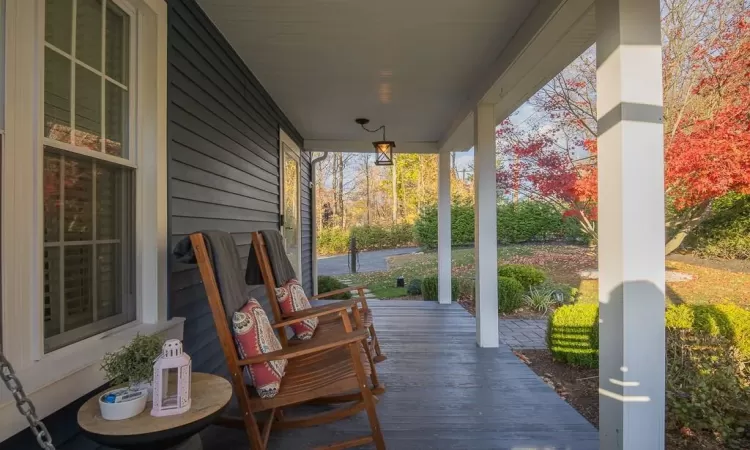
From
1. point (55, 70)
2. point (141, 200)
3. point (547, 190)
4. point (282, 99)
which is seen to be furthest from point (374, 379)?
point (547, 190)

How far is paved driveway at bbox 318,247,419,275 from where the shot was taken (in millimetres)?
11516

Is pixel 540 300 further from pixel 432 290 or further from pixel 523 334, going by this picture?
pixel 523 334

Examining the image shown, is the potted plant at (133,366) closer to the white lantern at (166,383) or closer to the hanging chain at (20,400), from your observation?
the white lantern at (166,383)

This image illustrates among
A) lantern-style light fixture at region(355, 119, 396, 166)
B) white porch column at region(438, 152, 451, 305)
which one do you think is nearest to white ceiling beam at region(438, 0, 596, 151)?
lantern-style light fixture at region(355, 119, 396, 166)

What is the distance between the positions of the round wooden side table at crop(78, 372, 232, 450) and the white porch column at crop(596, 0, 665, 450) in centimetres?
148

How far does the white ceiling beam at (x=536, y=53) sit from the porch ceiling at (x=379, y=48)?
0.02m

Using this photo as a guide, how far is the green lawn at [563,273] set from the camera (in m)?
6.41

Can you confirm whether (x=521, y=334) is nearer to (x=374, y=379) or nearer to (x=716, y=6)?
(x=374, y=379)

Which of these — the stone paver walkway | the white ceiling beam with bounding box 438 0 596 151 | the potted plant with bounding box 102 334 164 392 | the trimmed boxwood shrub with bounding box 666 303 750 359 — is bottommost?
the stone paver walkway

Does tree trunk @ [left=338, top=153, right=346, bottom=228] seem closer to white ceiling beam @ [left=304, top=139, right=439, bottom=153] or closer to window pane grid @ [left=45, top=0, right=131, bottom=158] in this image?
white ceiling beam @ [left=304, top=139, right=439, bottom=153]

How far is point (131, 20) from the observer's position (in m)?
1.87

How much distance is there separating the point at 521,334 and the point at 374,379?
2.43m

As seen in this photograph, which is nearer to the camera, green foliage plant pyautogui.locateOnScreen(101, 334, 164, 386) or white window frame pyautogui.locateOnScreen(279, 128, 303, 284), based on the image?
green foliage plant pyautogui.locateOnScreen(101, 334, 164, 386)

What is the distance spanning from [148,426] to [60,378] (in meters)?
0.35
